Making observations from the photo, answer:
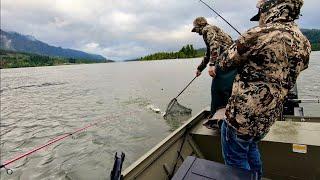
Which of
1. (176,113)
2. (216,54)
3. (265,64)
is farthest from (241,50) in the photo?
(176,113)

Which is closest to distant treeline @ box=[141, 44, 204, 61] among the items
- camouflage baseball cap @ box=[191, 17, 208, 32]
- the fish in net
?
the fish in net

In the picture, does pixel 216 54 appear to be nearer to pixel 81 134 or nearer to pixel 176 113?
pixel 176 113

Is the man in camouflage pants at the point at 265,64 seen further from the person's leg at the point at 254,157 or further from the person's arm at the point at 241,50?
the person's leg at the point at 254,157

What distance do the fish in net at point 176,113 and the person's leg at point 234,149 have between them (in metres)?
7.60

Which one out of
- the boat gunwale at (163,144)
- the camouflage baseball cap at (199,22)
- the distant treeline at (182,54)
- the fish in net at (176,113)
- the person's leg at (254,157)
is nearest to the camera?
the person's leg at (254,157)

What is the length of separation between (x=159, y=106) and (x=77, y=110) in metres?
5.08

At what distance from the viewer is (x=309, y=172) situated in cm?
403

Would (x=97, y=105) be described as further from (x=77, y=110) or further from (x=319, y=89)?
(x=319, y=89)

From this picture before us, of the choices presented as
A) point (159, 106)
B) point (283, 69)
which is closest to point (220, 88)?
point (283, 69)

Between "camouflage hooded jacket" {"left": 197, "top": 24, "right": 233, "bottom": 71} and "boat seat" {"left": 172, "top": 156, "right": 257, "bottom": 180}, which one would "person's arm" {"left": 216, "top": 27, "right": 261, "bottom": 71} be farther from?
"camouflage hooded jacket" {"left": 197, "top": 24, "right": 233, "bottom": 71}

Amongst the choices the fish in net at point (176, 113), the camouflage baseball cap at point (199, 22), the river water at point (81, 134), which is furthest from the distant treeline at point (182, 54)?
the camouflage baseball cap at point (199, 22)

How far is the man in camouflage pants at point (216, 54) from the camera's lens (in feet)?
17.0

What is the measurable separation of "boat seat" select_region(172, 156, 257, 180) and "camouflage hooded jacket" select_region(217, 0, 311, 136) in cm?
42

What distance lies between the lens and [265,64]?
2.54 metres
